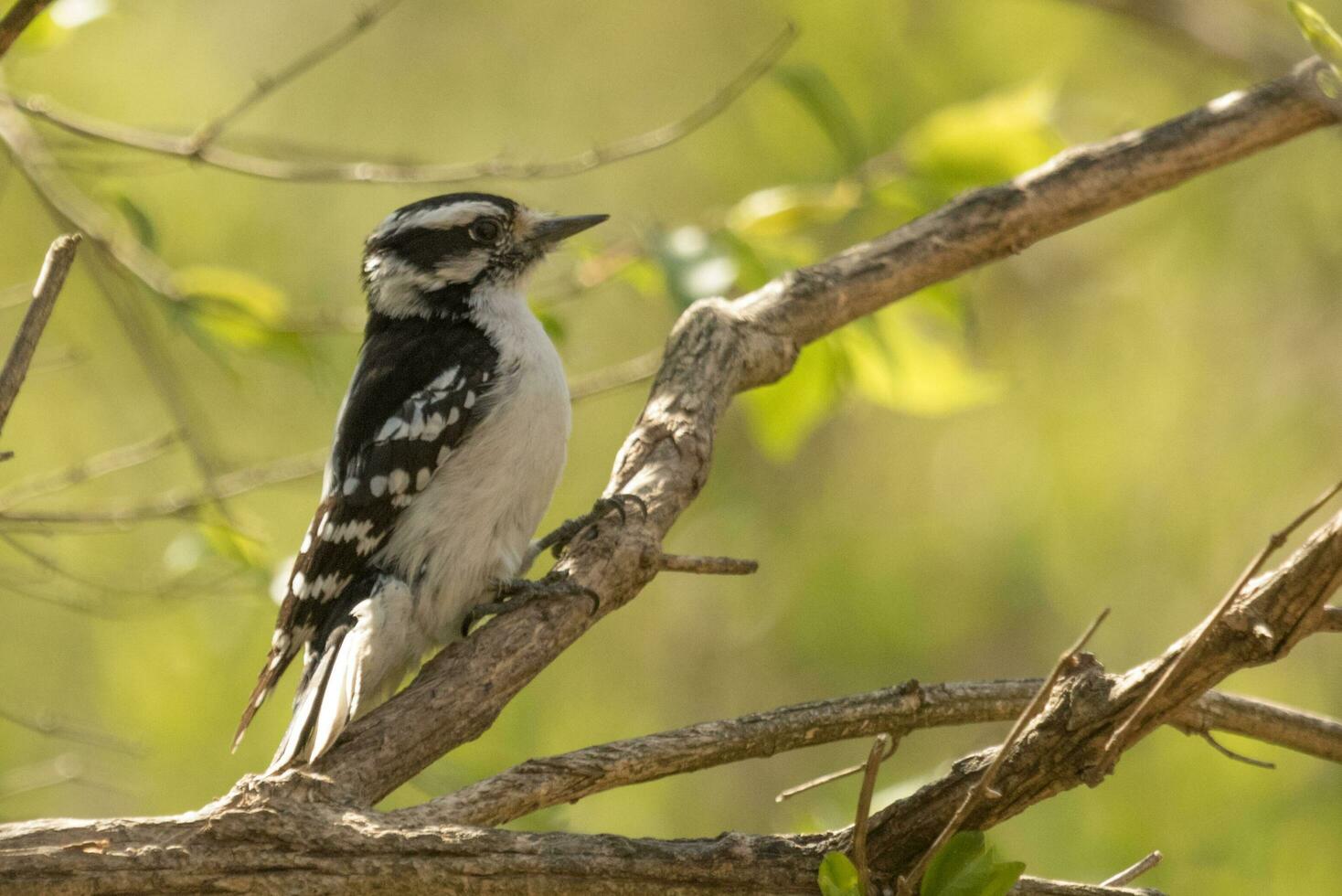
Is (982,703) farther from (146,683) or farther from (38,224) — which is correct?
(38,224)

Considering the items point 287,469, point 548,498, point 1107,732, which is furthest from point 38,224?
point 1107,732

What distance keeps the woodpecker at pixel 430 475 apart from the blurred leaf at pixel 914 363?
1064mm

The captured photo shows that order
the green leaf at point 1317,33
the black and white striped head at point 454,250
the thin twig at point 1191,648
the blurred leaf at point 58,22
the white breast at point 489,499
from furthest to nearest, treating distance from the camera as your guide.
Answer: the black and white striped head at point 454,250
the white breast at point 489,499
the blurred leaf at point 58,22
the green leaf at point 1317,33
the thin twig at point 1191,648

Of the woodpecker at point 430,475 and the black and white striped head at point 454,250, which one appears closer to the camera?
the woodpecker at point 430,475

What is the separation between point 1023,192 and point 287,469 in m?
2.52

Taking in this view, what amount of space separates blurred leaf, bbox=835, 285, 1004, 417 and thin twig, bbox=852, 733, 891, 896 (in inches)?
90.3

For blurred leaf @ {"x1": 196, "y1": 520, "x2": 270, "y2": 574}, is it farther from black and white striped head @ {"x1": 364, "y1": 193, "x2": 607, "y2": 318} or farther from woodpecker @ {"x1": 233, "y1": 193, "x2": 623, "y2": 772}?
black and white striped head @ {"x1": 364, "y1": 193, "x2": 607, "y2": 318}

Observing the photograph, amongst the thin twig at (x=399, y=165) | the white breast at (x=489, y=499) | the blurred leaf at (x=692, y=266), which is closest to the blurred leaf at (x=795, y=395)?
the blurred leaf at (x=692, y=266)

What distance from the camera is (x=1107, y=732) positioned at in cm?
243

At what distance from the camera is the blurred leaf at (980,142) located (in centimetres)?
457

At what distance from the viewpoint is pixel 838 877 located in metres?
2.36

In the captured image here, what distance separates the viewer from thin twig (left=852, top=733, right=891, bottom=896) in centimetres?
223

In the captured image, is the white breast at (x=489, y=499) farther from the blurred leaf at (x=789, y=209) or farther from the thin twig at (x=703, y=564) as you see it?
the blurred leaf at (x=789, y=209)

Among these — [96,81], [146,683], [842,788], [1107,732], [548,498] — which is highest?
[96,81]
